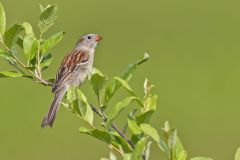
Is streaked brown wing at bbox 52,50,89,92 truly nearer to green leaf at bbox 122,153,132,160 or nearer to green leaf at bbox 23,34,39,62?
green leaf at bbox 23,34,39,62

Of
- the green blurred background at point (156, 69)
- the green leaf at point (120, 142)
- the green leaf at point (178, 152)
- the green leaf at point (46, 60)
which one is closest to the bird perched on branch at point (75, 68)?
the green leaf at point (46, 60)

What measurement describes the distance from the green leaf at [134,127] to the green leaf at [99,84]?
0.49ft

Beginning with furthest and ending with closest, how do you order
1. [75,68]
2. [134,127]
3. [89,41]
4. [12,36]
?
[89,41], [75,68], [12,36], [134,127]

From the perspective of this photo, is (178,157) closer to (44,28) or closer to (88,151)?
(44,28)

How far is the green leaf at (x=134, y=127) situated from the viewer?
100 inches

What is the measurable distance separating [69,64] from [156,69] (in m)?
10.4

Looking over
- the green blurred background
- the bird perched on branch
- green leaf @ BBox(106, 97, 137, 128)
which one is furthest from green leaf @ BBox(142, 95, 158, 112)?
the green blurred background

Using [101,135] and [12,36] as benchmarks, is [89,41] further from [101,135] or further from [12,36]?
[101,135]

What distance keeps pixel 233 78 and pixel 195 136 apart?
2718mm

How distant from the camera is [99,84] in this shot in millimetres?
2715

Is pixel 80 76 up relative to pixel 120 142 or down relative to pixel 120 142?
down

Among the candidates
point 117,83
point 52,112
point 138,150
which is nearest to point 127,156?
point 138,150

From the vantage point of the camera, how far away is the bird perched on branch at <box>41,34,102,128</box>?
174 inches

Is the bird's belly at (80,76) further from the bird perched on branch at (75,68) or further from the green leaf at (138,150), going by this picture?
the green leaf at (138,150)
